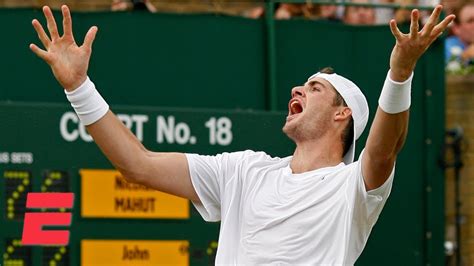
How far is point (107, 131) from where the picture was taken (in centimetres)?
635

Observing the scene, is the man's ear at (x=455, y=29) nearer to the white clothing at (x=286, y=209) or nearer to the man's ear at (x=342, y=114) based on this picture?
the man's ear at (x=342, y=114)

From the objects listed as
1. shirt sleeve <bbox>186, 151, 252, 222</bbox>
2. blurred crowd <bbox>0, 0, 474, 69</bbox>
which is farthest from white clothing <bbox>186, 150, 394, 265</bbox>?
blurred crowd <bbox>0, 0, 474, 69</bbox>

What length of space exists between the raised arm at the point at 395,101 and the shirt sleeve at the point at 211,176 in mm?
752

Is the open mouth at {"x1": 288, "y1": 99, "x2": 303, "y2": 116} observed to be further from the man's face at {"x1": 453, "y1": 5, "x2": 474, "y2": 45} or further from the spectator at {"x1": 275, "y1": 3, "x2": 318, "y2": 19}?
→ the man's face at {"x1": 453, "y1": 5, "x2": 474, "y2": 45}

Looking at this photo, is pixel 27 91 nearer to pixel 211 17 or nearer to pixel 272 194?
pixel 211 17

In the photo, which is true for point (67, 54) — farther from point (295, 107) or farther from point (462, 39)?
point (462, 39)

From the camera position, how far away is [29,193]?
9.05 m

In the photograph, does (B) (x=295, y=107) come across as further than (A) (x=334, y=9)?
No

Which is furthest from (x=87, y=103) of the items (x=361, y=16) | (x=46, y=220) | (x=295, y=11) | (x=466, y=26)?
(x=466, y=26)

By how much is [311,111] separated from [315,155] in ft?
0.69

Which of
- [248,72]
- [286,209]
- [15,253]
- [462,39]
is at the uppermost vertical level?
[462,39]

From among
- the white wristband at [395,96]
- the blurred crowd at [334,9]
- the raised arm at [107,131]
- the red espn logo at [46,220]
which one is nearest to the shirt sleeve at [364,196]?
the white wristband at [395,96]

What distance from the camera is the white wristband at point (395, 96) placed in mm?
5926

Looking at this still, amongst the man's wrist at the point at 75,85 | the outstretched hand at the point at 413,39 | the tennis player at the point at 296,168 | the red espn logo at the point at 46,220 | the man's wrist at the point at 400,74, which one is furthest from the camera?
the red espn logo at the point at 46,220
